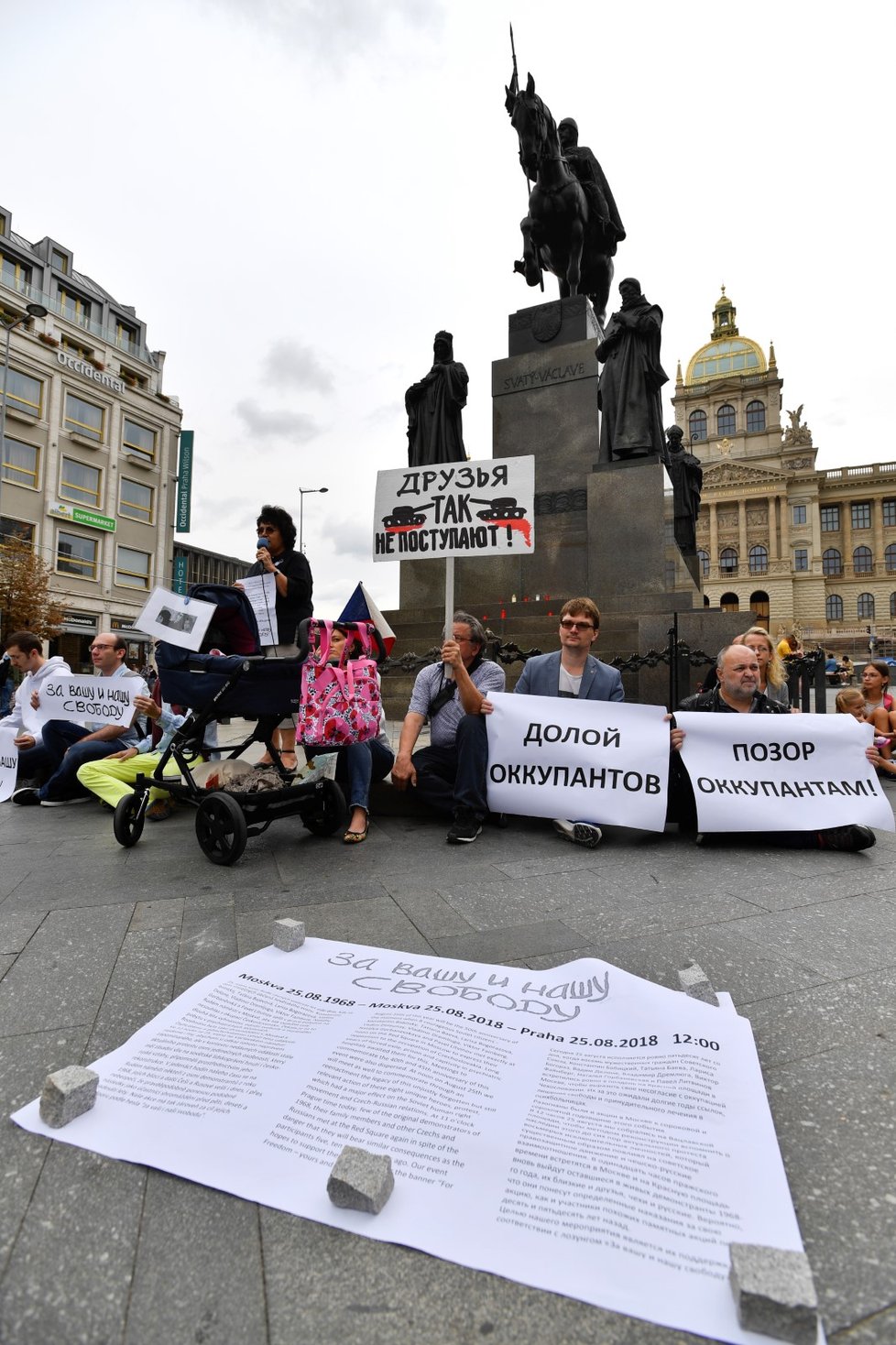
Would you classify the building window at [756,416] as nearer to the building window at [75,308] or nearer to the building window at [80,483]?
the building window at [75,308]

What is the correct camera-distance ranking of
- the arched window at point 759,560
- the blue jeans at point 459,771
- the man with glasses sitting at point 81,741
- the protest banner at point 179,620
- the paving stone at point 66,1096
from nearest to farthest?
the paving stone at point 66,1096, the protest banner at point 179,620, the blue jeans at point 459,771, the man with glasses sitting at point 81,741, the arched window at point 759,560

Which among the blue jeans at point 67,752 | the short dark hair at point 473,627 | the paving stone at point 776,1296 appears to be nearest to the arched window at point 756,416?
the short dark hair at point 473,627

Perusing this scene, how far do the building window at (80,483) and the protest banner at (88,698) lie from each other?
37.6 meters

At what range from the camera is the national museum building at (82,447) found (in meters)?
35.8

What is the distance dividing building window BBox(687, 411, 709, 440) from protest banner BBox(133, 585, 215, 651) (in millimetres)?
80036

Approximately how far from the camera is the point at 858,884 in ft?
10.3

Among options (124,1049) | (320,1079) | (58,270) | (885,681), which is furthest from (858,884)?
(58,270)

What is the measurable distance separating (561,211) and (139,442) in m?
39.1

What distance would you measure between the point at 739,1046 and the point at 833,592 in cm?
7588

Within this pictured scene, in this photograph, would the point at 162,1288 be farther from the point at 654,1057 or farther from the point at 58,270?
the point at 58,270

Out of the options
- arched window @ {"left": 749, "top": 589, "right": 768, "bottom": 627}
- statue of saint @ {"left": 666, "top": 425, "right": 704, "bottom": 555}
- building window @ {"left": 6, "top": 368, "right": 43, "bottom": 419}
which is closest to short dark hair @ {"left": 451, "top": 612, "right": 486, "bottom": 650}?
statue of saint @ {"left": 666, "top": 425, "right": 704, "bottom": 555}

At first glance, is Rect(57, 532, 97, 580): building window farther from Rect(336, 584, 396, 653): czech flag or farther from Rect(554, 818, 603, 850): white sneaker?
Rect(554, 818, 603, 850): white sneaker

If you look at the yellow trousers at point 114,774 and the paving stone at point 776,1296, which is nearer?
the paving stone at point 776,1296

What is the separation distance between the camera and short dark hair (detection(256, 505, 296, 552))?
14.7 feet
